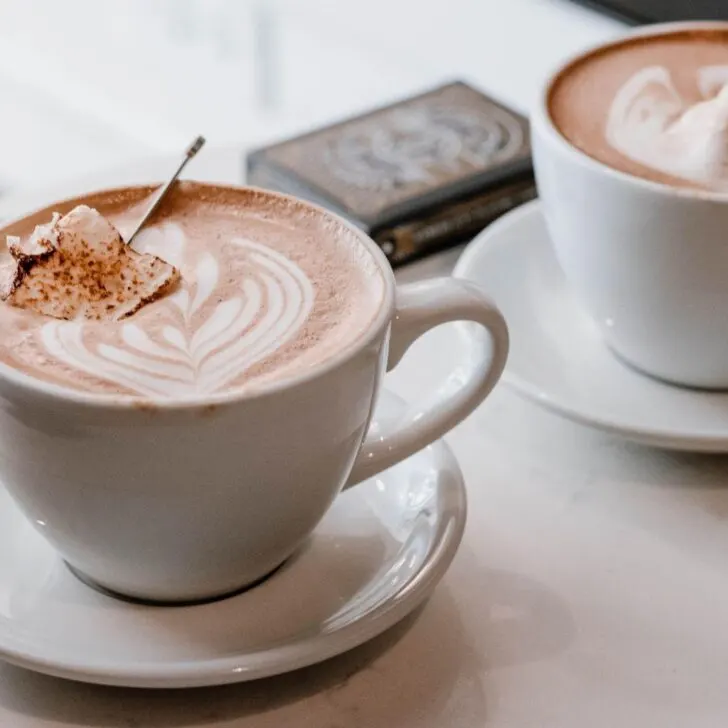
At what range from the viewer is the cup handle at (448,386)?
0.52 meters

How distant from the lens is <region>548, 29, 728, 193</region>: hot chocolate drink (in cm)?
64

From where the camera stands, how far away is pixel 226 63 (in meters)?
1.77

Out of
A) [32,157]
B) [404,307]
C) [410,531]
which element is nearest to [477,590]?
[410,531]

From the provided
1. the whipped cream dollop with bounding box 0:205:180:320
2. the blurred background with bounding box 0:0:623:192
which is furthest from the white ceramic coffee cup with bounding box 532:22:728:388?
the blurred background with bounding box 0:0:623:192

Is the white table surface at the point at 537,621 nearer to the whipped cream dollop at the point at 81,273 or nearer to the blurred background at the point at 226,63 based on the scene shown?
the whipped cream dollop at the point at 81,273

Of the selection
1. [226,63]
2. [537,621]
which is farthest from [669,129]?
[226,63]

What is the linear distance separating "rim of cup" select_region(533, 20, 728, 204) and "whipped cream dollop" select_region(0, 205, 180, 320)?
254mm

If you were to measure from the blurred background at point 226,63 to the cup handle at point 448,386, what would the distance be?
1.65 feet

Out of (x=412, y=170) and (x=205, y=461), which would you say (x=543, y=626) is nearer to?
(x=205, y=461)

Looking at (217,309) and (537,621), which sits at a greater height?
(217,309)

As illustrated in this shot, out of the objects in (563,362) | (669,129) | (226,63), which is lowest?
(226,63)

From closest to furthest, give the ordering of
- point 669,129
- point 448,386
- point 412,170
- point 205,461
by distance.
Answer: point 205,461 < point 448,386 < point 669,129 < point 412,170

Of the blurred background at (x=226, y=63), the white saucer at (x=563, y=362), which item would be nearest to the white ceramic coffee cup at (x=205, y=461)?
the white saucer at (x=563, y=362)

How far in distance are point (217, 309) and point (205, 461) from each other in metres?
0.08
